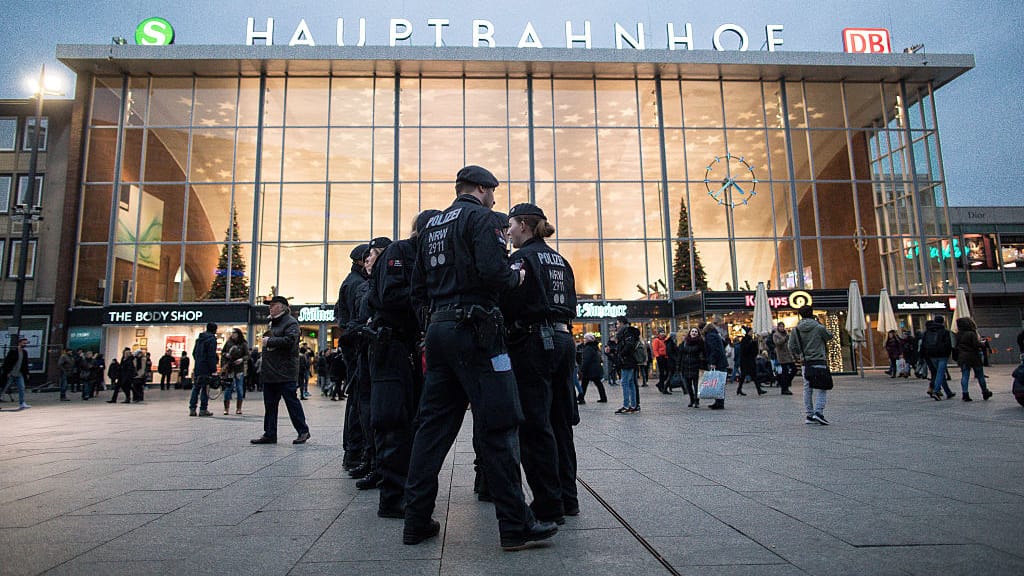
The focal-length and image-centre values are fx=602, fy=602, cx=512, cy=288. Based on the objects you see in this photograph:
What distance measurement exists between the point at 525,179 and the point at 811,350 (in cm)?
2009

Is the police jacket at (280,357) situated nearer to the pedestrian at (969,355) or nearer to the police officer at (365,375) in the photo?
the police officer at (365,375)

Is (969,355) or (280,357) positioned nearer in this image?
(280,357)

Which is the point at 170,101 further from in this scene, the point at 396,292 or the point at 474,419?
the point at 474,419

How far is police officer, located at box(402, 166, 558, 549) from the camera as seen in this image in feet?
10.4

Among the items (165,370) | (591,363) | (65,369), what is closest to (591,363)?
(591,363)

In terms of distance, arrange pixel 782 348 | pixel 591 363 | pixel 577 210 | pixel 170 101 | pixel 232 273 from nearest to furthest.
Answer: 1. pixel 591 363
2. pixel 782 348
3. pixel 232 273
4. pixel 170 101
5. pixel 577 210

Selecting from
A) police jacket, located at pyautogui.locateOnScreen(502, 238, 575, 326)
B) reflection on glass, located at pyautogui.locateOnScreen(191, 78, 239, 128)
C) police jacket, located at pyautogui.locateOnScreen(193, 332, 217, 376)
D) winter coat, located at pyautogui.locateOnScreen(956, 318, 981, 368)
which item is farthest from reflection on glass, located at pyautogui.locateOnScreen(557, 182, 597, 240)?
police jacket, located at pyautogui.locateOnScreen(502, 238, 575, 326)

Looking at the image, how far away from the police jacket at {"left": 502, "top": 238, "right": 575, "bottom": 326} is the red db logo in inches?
1269

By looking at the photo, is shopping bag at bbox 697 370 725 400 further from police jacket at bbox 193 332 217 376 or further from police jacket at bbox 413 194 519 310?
police jacket at bbox 193 332 217 376

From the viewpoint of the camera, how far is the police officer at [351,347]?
5598mm

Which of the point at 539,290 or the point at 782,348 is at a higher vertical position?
the point at 539,290

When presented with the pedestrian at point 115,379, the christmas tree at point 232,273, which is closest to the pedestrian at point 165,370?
the christmas tree at point 232,273

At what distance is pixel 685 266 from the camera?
90.0ft

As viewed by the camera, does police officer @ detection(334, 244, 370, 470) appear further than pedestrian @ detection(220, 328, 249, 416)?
No
